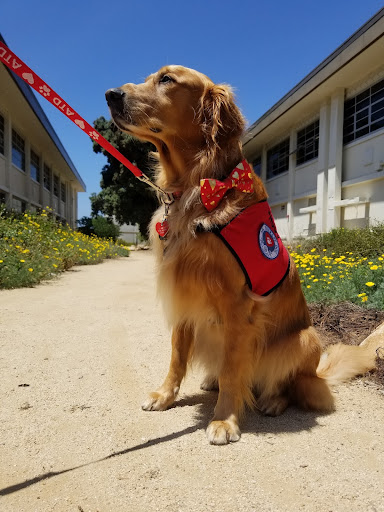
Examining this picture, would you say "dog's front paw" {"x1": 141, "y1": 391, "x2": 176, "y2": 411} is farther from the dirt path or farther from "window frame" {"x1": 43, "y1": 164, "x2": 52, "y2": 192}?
"window frame" {"x1": 43, "y1": 164, "x2": 52, "y2": 192}

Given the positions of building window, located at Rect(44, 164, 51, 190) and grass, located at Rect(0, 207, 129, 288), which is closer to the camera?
grass, located at Rect(0, 207, 129, 288)

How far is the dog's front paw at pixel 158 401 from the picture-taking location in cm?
210

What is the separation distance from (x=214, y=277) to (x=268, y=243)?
41 cm

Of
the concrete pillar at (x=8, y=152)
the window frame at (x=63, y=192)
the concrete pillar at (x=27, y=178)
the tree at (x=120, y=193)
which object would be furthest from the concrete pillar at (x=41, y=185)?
the window frame at (x=63, y=192)

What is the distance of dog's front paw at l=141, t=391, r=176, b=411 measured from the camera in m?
2.10

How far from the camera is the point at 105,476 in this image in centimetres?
145

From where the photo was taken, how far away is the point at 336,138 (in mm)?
11273

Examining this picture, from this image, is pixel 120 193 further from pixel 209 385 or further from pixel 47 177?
pixel 209 385

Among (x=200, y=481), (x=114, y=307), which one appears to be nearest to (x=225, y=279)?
(x=200, y=481)

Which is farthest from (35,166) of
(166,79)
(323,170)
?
(166,79)

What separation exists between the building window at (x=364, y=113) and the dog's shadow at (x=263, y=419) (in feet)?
32.5

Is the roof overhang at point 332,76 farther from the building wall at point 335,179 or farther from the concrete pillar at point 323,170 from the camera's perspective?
the concrete pillar at point 323,170

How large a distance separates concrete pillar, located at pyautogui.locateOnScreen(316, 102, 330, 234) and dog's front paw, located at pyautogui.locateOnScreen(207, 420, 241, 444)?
35.5ft

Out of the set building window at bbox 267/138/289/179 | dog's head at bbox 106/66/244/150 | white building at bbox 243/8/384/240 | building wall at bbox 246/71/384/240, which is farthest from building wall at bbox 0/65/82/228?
dog's head at bbox 106/66/244/150
